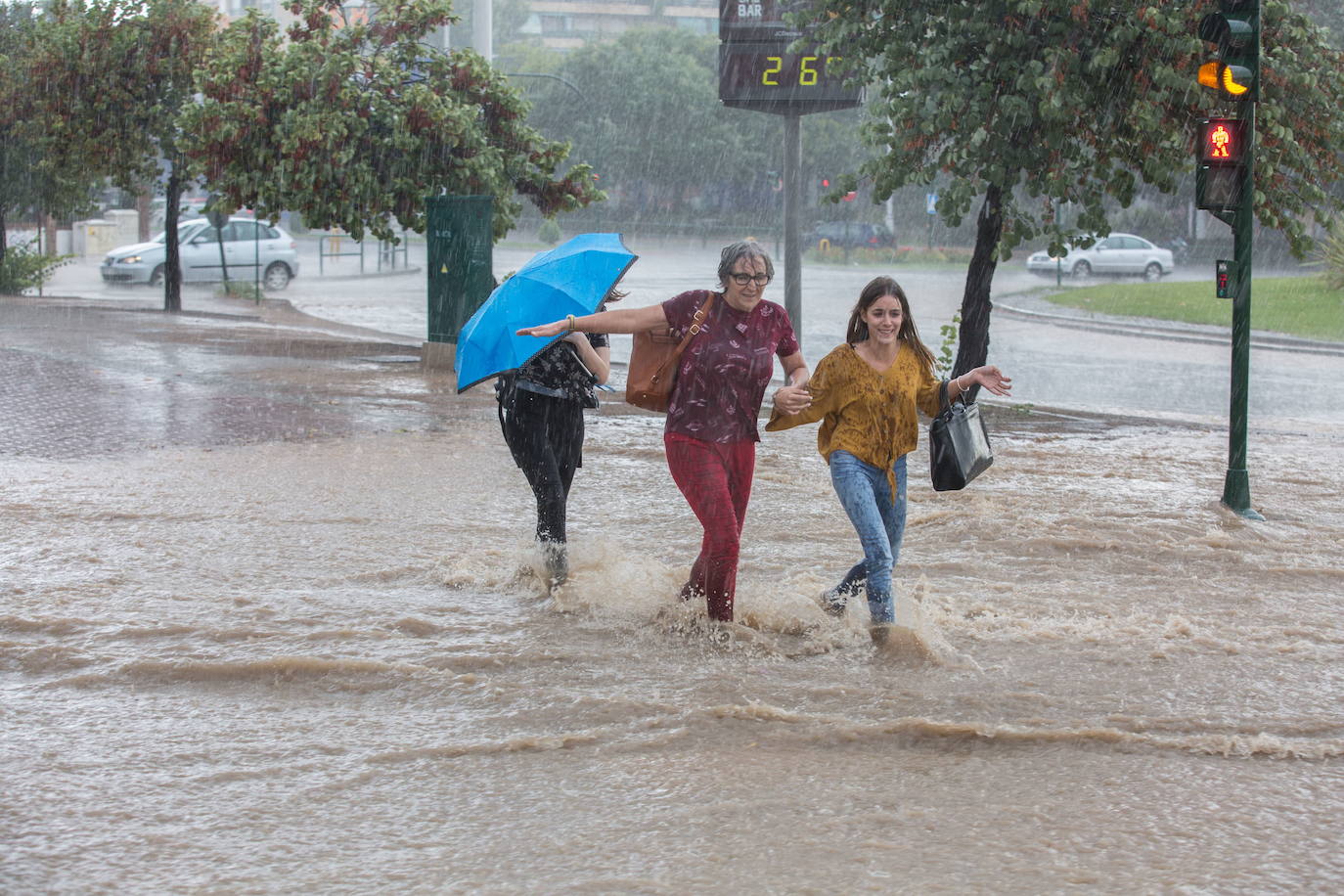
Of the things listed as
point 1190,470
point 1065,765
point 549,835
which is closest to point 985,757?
point 1065,765

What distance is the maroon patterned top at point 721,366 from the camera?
586 cm

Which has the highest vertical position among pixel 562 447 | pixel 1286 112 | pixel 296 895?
pixel 1286 112

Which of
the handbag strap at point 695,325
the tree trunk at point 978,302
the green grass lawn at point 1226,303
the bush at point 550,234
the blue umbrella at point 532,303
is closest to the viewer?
the handbag strap at point 695,325

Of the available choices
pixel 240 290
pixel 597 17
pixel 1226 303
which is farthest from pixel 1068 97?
pixel 597 17

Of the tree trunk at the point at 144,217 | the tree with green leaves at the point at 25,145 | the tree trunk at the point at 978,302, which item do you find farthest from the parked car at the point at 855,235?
the tree trunk at the point at 978,302

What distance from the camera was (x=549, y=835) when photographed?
4262 mm

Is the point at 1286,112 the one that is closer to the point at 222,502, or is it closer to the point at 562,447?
the point at 562,447

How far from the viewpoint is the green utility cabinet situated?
52.8ft

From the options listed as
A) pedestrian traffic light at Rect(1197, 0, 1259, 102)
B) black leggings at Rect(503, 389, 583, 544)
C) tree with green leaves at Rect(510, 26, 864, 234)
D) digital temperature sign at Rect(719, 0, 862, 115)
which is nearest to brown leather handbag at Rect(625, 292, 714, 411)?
black leggings at Rect(503, 389, 583, 544)

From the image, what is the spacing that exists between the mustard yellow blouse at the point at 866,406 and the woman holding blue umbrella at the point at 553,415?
3.28ft

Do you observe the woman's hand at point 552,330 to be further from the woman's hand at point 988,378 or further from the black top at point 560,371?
the woman's hand at point 988,378

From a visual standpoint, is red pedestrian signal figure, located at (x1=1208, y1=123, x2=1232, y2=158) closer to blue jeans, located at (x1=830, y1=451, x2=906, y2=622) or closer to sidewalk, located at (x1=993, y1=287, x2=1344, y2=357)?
blue jeans, located at (x1=830, y1=451, x2=906, y2=622)

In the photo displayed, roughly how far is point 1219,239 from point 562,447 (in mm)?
50804

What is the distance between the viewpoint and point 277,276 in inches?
1247
